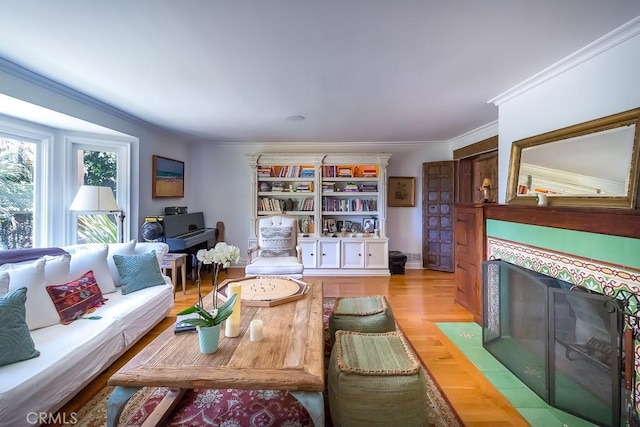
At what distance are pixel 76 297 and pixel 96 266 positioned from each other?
0.39 m

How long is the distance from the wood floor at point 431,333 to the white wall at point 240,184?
689 millimetres

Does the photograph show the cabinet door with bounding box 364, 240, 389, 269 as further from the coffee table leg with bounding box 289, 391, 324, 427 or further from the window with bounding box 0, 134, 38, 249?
the window with bounding box 0, 134, 38, 249

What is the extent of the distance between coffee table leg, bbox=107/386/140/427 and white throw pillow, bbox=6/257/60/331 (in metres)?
1.08

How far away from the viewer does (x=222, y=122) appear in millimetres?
3572

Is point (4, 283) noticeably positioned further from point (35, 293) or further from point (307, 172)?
point (307, 172)

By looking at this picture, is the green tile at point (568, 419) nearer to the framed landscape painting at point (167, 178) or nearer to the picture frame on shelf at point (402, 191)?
the picture frame on shelf at point (402, 191)

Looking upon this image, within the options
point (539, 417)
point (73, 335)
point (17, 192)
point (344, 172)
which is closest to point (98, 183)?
point (17, 192)

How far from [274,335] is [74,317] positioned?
1.49 m

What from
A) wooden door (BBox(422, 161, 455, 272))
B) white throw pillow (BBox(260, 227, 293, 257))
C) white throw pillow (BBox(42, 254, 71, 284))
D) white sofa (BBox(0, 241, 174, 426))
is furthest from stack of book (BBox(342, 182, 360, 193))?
white throw pillow (BBox(42, 254, 71, 284))

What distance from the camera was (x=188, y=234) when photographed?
398 centimetres

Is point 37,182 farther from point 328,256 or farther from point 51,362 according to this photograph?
point 328,256

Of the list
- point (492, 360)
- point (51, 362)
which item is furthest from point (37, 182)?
point (492, 360)

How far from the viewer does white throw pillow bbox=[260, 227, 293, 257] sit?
3.60 meters

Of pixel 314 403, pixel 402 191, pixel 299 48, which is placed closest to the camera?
pixel 314 403
